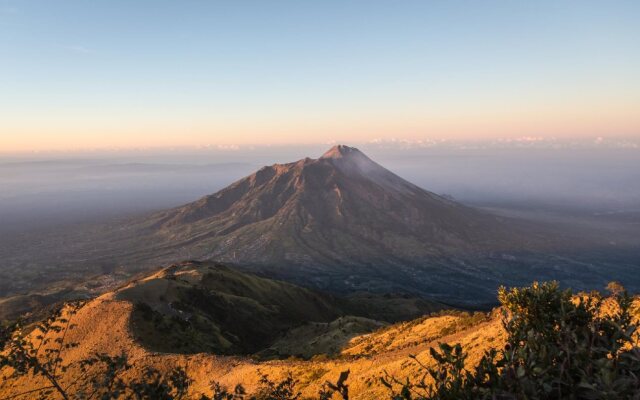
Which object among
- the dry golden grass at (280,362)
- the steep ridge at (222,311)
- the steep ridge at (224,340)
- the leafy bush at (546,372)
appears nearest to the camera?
the leafy bush at (546,372)

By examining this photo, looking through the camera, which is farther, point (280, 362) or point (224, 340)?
point (224, 340)

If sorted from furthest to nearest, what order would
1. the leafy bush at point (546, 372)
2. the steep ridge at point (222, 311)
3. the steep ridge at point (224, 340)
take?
the steep ridge at point (222, 311) < the steep ridge at point (224, 340) < the leafy bush at point (546, 372)

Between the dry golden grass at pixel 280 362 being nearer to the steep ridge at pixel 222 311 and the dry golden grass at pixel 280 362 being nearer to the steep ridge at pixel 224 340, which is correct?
the steep ridge at pixel 224 340

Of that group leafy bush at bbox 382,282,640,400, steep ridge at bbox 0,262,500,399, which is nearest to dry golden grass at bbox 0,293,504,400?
steep ridge at bbox 0,262,500,399

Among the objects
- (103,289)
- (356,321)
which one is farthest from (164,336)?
(103,289)

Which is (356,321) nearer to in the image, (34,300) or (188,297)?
(188,297)

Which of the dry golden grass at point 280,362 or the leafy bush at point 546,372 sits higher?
the leafy bush at point 546,372

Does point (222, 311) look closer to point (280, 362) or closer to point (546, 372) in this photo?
point (280, 362)

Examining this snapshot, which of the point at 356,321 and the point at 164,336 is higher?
→ the point at 164,336

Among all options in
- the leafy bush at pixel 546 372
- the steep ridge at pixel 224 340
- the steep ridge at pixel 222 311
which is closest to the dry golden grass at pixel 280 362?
the steep ridge at pixel 224 340

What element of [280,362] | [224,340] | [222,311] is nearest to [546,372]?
[280,362]

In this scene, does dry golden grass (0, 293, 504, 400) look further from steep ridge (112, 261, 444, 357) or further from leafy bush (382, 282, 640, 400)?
leafy bush (382, 282, 640, 400)
